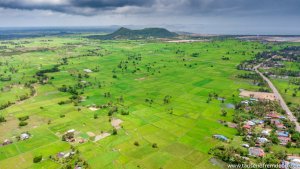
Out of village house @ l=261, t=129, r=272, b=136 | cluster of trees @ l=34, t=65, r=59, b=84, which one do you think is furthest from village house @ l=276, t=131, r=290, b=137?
cluster of trees @ l=34, t=65, r=59, b=84

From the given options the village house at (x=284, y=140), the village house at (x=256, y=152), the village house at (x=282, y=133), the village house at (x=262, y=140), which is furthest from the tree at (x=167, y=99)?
the village house at (x=284, y=140)

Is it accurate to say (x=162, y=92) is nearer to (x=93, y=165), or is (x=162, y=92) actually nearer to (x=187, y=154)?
(x=187, y=154)

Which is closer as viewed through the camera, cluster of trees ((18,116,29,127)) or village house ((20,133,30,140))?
village house ((20,133,30,140))

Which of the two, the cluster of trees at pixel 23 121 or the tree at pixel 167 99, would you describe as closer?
the cluster of trees at pixel 23 121

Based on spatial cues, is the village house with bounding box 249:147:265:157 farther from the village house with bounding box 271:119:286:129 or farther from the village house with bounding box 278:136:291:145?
the village house with bounding box 271:119:286:129

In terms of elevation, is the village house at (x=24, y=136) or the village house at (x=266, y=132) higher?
the village house at (x=266, y=132)

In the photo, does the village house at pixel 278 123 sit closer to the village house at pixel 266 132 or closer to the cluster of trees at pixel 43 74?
the village house at pixel 266 132

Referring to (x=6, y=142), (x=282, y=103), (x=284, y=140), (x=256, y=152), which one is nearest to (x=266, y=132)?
(x=284, y=140)

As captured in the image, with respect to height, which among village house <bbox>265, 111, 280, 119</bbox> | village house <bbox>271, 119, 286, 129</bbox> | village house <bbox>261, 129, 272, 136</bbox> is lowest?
village house <bbox>261, 129, 272, 136</bbox>

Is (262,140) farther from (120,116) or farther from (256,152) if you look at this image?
(120,116)
